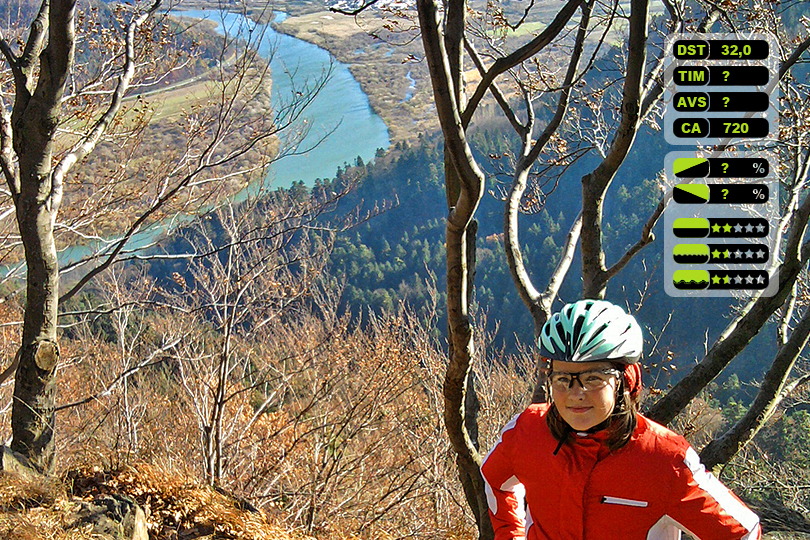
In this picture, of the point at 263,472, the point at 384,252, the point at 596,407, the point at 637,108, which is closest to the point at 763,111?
the point at 637,108

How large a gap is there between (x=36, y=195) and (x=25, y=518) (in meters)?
1.87

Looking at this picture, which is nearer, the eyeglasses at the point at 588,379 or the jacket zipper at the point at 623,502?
the jacket zipper at the point at 623,502

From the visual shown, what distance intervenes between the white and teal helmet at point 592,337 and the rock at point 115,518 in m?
3.10

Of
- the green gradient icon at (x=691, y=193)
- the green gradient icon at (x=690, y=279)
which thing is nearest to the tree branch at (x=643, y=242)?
the green gradient icon at (x=691, y=193)

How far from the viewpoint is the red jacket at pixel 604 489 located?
1.75m

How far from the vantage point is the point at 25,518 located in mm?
3852

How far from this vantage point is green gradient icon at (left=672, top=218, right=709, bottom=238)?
4348 millimetres

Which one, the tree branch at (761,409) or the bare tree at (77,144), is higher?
the bare tree at (77,144)

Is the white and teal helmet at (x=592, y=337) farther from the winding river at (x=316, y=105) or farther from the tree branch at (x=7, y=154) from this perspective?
the winding river at (x=316, y=105)

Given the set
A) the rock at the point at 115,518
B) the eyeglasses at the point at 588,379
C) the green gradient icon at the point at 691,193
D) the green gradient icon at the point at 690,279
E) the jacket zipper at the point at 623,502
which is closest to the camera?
the jacket zipper at the point at 623,502

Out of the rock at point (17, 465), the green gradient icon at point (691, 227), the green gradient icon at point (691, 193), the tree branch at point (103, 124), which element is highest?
the tree branch at point (103, 124)

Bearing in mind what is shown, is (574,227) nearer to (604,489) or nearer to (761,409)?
(761,409)

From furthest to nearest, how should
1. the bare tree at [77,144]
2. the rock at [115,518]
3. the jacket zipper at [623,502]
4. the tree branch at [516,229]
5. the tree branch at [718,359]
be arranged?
1. the bare tree at [77,144]
2. the rock at [115,518]
3. the tree branch at [516,229]
4. the tree branch at [718,359]
5. the jacket zipper at [623,502]

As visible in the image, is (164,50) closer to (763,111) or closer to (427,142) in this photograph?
(763,111)
